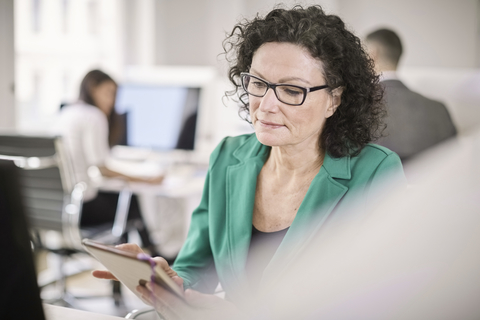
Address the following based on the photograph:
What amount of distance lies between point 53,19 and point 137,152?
142cm

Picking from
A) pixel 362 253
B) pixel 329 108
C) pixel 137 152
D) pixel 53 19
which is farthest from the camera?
pixel 53 19

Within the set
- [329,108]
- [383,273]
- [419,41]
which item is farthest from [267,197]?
[419,41]

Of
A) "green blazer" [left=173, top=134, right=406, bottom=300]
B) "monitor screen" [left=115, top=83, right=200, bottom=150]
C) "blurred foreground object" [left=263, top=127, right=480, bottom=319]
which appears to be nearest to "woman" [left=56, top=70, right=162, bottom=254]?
"monitor screen" [left=115, top=83, right=200, bottom=150]

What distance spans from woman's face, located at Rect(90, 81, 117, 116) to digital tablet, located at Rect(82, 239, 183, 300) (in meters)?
2.42

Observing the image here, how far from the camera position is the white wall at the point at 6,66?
3.08m

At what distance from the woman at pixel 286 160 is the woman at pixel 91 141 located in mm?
1529

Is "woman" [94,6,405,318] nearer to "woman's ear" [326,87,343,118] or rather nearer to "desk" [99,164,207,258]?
"woman's ear" [326,87,343,118]

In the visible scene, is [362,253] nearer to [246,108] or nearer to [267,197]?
[267,197]

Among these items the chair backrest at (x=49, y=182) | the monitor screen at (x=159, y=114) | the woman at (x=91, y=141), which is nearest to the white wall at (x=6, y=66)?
the woman at (x=91, y=141)

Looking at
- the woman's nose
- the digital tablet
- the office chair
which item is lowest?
the office chair

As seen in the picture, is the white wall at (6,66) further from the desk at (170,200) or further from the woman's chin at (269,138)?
the woman's chin at (269,138)

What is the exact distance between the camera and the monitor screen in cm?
309

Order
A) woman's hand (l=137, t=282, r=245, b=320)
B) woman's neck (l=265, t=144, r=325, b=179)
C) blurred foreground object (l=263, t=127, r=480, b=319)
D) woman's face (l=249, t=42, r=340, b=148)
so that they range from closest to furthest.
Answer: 1. blurred foreground object (l=263, t=127, r=480, b=319)
2. woman's hand (l=137, t=282, r=245, b=320)
3. woman's face (l=249, t=42, r=340, b=148)
4. woman's neck (l=265, t=144, r=325, b=179)

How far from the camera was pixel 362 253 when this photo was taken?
97cm
